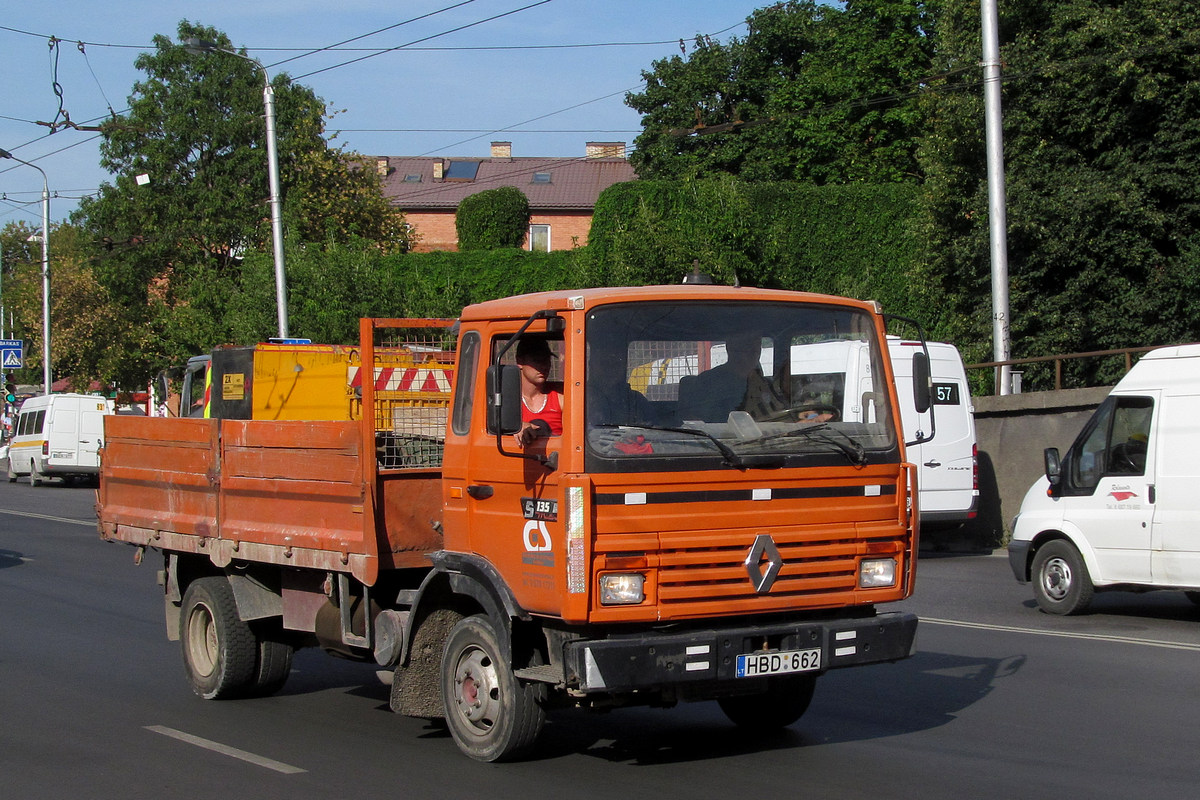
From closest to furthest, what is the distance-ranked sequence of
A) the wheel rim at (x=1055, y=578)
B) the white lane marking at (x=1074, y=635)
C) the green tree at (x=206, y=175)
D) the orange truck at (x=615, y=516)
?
the orange truck at (x=615, y=516) → the white lane marking at (x=1074, y=635) → the wheel rim at (x=1055, y=578) → the green tree at (x=206, y=175)

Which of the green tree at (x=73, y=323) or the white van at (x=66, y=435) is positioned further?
the green tree at (x=73, y=323)

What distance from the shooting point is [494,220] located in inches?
2087

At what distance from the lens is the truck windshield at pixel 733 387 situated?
224 inches

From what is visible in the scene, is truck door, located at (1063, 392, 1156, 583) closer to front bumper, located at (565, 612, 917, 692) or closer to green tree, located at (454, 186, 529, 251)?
front bumper, located at (565, 612, 917, 692)

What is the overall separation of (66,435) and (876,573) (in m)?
33.5

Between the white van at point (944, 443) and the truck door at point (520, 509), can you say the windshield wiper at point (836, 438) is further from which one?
the white van at point (944, 443)

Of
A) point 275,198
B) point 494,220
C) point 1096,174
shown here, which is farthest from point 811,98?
point 275,198

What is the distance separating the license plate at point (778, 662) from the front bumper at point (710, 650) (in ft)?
0.09

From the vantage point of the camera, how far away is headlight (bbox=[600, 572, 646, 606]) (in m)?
5.52

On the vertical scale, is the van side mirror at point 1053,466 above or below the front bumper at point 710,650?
above

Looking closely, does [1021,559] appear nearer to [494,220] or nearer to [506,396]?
[506,396]

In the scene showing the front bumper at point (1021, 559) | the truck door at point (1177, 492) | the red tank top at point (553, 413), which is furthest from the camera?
the front bumper at point (1021, 559)

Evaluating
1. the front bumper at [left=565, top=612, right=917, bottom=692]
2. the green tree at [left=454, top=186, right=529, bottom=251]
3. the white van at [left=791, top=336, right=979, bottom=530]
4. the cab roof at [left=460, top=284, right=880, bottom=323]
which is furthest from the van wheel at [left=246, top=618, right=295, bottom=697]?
the green tree at [left=454, top=186, right=529, bottom=251]

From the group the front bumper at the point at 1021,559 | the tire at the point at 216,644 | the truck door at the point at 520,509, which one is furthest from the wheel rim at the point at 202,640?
the front bumper at the point at 1021,559
